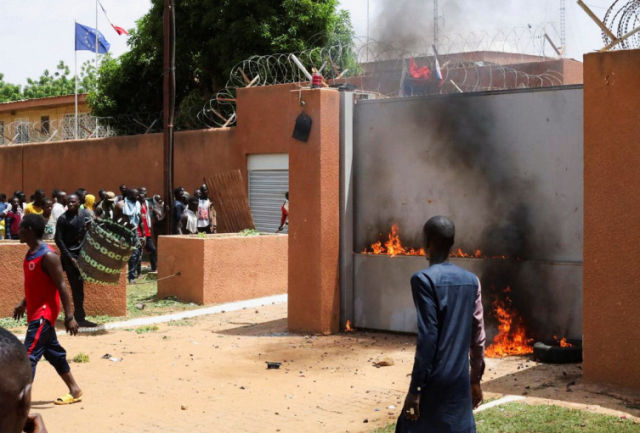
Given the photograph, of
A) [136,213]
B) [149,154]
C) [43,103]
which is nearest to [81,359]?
[136,213]

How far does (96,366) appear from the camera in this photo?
28.1 feet

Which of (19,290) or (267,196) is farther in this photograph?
(267,196)

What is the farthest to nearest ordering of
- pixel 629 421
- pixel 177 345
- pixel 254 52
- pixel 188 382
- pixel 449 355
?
1. pixel 254 52
2. pixel 177 345
3. pixel 188 382
4. pixel 629 421
5. pixel 449 355

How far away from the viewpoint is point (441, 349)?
13.6ft

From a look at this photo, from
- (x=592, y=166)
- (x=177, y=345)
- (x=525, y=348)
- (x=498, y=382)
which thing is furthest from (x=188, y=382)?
(x=592, y=166)

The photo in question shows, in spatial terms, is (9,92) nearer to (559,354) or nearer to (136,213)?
(136,213)

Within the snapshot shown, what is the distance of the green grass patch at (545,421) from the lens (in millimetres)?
5895

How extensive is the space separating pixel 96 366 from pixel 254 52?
15780mm

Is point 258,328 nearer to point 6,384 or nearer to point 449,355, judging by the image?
point 449,355

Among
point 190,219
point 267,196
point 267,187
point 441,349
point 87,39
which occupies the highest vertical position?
point 87,39

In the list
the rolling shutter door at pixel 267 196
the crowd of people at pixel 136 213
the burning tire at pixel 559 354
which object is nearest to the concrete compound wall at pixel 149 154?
the rolling shutter door at pixel 267 196

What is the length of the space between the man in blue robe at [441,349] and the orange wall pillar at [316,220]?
573 centimetres

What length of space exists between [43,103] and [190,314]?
75.1ft

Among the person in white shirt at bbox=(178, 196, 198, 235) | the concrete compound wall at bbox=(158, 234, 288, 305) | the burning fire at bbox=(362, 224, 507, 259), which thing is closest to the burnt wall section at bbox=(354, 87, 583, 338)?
the burning fire at bbox=(362, 224, 507, 259)
